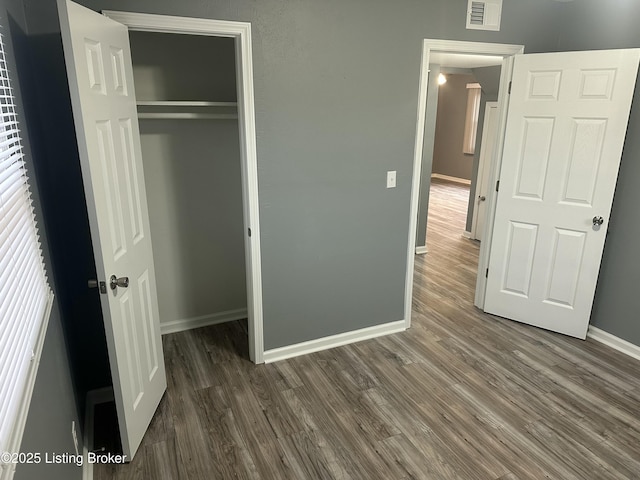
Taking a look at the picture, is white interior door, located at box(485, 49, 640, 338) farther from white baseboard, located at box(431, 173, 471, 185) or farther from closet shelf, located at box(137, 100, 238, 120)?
white baseboard, located at box(431, 173, 471, 185)

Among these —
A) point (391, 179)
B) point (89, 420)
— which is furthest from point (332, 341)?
point (89, 420)

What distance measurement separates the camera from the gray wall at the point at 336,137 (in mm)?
2492

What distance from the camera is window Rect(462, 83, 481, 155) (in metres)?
9.73

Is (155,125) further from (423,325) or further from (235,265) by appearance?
(423,325)

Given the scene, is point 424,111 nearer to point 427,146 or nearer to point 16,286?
point 427,146

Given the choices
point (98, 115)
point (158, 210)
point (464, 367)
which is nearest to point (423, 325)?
point (464, 367)

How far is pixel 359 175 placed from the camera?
2.87 m

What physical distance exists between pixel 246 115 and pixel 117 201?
2.93ft

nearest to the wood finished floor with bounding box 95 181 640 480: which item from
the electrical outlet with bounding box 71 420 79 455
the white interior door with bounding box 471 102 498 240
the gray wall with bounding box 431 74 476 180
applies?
the electrical outlet with bounding box 71 420 79 455

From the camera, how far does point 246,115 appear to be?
2.45 metres

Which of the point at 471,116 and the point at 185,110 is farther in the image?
the point at 471,116

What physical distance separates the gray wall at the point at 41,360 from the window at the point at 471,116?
9.25 m

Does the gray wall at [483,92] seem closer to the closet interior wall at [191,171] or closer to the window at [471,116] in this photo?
the closet interior wall at [191,171]

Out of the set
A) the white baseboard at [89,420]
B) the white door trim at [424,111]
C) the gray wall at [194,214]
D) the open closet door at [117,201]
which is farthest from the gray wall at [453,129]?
the white baseboard at [89,420]
